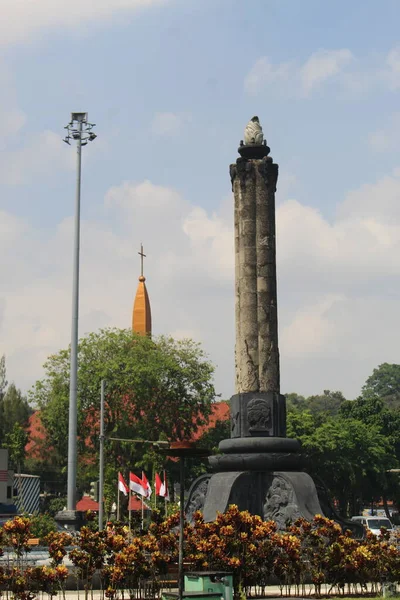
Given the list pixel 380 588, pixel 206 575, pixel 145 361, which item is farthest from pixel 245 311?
pixel 145 361

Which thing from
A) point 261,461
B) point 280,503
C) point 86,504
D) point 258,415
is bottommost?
point 86,504

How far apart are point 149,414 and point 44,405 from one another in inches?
300

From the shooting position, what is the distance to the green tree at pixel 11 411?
64125 mm

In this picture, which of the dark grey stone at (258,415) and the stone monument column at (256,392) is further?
the dark grey stone at (258,415)

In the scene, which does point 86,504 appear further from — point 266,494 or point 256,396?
point 266,494

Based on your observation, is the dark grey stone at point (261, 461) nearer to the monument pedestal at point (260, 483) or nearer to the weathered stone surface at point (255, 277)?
the monument pedestal at point (260, 483)

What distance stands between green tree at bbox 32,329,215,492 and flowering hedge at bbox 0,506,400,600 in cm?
3322

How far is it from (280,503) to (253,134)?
1217 centimetres

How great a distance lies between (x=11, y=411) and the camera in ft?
213

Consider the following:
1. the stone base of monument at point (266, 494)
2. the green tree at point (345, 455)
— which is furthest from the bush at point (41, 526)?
the stone base of monument at point (266, 494)

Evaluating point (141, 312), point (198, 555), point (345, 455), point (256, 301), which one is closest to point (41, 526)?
point (256, 301)

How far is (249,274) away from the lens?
28547mm

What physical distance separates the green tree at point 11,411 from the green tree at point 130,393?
31.6ft

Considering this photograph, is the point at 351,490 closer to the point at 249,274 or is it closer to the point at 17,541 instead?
the point at 249,274
